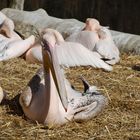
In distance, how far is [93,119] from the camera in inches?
182

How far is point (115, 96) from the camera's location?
5.29 m

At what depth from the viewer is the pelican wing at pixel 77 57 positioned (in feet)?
21.5

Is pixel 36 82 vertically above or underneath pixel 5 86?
above

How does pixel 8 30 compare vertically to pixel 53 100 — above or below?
below

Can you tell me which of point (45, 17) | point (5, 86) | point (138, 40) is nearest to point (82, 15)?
point (45, 17)

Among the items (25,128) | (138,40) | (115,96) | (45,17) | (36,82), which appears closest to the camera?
(25,128)

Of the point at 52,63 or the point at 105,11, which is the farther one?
the point at 105,11

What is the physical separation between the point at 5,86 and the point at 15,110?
741mm

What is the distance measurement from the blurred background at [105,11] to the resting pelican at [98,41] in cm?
464

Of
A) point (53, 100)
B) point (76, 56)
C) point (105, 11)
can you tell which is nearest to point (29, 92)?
point (53, 100)

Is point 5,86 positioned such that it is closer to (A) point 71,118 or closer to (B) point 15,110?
(B) point 15,110

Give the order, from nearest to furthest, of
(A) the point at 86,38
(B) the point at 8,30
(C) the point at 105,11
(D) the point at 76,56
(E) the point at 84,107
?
(E) the point at 84,107 < (D) the point at 76,56 < (A) the point at 86,38 < (B) the point at 8,30 < (C) the point at 105,11

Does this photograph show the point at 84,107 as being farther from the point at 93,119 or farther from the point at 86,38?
the point at 86,38

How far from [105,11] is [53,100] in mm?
8534
